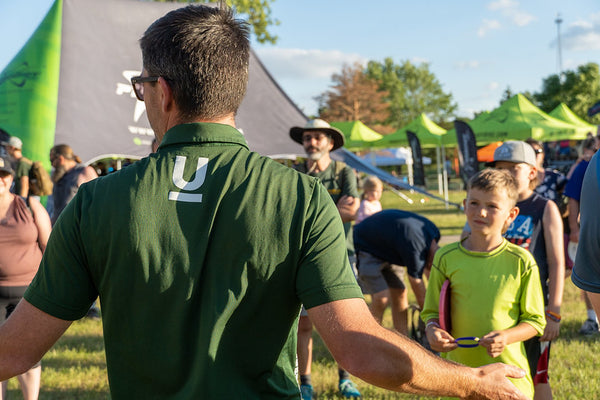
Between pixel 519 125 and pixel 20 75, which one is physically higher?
pixel 20 75

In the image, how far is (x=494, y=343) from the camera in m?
2.89

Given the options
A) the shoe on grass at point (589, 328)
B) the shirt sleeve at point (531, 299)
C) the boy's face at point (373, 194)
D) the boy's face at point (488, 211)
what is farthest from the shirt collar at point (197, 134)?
the boy's face at point (373, 194)

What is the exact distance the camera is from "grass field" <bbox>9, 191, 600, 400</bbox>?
4891mm

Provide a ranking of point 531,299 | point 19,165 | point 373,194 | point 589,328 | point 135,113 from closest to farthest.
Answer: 1. point 531,299
2. point 589,328
3. point 19,165
4. point 373,194
5. point 135,113

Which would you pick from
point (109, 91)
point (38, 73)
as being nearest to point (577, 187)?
point (109, 91)

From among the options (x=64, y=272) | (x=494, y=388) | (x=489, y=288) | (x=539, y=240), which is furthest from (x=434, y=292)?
(x=64, y=272)

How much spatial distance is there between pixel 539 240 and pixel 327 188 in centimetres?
192

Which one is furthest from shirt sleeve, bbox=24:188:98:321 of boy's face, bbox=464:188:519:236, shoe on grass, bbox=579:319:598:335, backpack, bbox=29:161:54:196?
shoe on grass, bbox=579:319:598:335

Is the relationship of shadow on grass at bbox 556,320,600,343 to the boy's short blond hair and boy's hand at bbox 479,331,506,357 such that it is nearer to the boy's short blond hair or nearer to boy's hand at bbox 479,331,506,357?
the boy's short blond hair

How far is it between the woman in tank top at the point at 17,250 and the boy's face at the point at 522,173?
3471mm

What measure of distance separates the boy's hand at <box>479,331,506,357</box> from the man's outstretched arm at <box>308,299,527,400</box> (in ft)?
5.26

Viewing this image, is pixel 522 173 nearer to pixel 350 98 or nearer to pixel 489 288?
pixel 489 288

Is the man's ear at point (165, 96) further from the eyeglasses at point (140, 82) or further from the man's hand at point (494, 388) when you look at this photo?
the man's hand at point (494, 388)

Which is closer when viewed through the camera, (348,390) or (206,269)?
(206,269)
